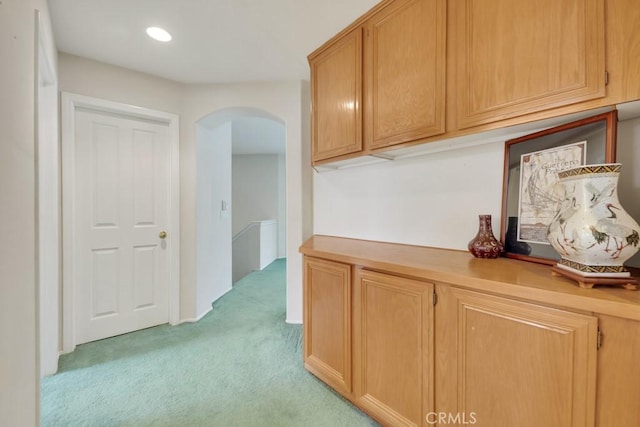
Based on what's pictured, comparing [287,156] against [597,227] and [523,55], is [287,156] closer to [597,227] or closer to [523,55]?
[523,55]

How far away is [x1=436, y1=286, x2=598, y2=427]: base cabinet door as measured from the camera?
0.82 metres

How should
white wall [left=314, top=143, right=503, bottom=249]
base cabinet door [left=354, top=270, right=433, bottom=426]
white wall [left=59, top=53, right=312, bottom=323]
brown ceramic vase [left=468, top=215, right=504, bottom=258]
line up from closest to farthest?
base cabinet door [left=354, top=270, right=433, bottom=426]
brown ceramic vase [left=468, top=215, right=504, bottom=258]
white wall [left=314, top=143, right=503, bottom=249]
white wall [left=59, top=53, right=312, bottom=323]

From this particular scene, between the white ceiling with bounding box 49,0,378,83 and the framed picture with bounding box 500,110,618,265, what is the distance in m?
1.28

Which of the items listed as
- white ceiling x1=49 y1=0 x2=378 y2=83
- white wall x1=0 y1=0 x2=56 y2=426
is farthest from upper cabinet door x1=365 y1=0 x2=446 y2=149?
white wall x1=0 y1=0 x2=56 y2=426

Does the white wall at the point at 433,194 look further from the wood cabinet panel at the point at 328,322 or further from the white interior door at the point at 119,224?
the white interior door at the point at 119,224

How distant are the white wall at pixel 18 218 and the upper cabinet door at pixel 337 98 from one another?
156 cm

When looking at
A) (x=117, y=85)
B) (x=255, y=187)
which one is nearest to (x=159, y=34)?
(x=117, y=85)

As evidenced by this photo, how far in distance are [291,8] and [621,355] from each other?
2.22m

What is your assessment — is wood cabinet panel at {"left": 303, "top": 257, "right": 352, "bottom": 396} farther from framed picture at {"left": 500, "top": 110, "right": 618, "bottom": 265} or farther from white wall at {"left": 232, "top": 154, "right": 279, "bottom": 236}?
white wall at {"left": 232, "top": 154, "right": 279, "bottom": 236}

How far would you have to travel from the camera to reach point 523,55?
1094 mm

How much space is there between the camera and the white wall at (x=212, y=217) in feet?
9.55

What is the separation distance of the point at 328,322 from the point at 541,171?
1381 millimetres

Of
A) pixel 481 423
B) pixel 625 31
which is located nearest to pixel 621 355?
pixel 481 423

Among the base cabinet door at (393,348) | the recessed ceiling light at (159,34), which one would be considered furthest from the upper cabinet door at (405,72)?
the recessed ceiling light at (159,34)
